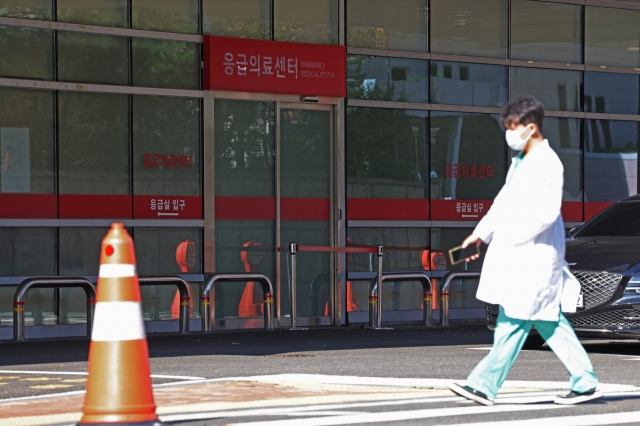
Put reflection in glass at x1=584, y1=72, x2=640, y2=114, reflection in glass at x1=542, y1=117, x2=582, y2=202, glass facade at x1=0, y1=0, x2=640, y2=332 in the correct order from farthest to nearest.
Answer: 1. reflection in glass at x1=584, y1=72, x2=640, y2=114
2. reflection in glass at x1=542, y1=117, x2=582, y2=202
3. glass facade at x1=0, y1=0, x2=640, y2=332

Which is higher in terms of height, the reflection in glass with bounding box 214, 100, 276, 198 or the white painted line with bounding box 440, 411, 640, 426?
the reflection in glass with bounding box 214, 100, 276, 198

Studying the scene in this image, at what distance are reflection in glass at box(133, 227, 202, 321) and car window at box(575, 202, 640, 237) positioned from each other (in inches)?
235

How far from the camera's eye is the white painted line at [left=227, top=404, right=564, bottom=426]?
22.1 ft

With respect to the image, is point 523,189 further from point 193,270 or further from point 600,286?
point 193,270

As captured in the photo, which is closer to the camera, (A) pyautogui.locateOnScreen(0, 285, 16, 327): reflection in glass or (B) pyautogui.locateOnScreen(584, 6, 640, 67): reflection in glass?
(A) pyautogui.locateOnScreen(0, 285, 16, 327): reflection in glass

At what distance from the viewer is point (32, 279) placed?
15562 mm

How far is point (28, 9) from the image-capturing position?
1653cm

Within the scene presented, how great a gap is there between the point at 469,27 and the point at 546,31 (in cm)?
147

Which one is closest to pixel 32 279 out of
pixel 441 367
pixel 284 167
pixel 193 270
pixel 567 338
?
pixel 193 270

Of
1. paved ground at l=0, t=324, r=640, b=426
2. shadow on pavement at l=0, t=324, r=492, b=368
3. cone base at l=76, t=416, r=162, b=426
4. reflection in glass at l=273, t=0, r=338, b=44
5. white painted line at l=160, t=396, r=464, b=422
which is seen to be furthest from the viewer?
reflection in glass at l=273, t=0, r=338, b=44

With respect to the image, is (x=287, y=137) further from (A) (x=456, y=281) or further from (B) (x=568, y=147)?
(B) (x=568, y=147)

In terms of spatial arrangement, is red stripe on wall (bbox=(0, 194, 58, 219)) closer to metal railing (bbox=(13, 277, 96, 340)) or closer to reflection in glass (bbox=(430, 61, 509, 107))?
metal railing (bbox=(13, 277, 96, 340))

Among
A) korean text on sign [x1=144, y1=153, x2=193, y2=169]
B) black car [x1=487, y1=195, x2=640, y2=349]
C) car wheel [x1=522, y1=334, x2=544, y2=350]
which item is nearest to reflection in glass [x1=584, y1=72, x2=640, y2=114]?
korean text on sign [x1=144, y1=153, x2=193, y2=169]

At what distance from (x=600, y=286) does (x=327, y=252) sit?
7.30 metres
